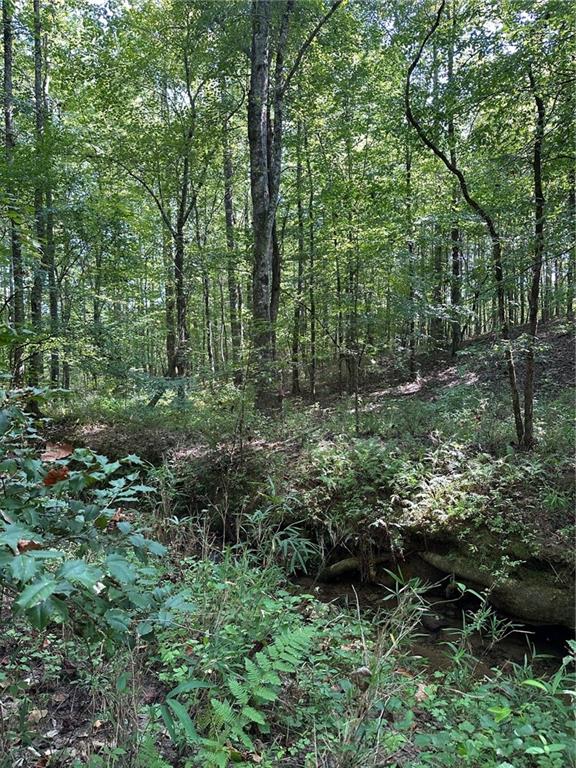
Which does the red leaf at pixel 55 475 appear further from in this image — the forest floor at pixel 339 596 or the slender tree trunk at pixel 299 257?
the slender tree trunk at pixel 299 257

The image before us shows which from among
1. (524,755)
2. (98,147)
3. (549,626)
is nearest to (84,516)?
(524,755)

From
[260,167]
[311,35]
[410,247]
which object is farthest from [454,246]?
[260,167]

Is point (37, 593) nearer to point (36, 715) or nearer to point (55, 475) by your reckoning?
point (55, 475)

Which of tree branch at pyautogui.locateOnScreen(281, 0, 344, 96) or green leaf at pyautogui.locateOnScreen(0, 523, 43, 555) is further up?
tree branch at pyautogui.locateOnScreen(281, 0, 344, 96)

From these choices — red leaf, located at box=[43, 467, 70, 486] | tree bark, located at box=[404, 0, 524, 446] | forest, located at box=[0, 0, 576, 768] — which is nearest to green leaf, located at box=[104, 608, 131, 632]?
forest, located at box=[0, 0, 576, 768]

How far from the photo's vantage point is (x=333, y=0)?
25.9ft

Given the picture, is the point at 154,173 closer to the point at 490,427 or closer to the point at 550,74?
the point at 550,74

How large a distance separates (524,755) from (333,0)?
10.7 m

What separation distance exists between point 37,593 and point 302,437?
5.58 m

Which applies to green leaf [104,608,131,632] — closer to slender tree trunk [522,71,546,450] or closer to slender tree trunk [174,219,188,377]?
slender tree trunk [522,71,546,450]

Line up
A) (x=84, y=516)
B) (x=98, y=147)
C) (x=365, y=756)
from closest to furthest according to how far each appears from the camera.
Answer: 1. (x=84, y=516)
2. (x=365, y=756)
3. (x=98, y=147)

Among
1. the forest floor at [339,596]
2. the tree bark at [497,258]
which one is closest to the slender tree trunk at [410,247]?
the forest floor at [339,596]

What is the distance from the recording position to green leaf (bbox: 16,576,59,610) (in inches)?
35.9

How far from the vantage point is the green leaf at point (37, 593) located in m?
Result: 0.91
